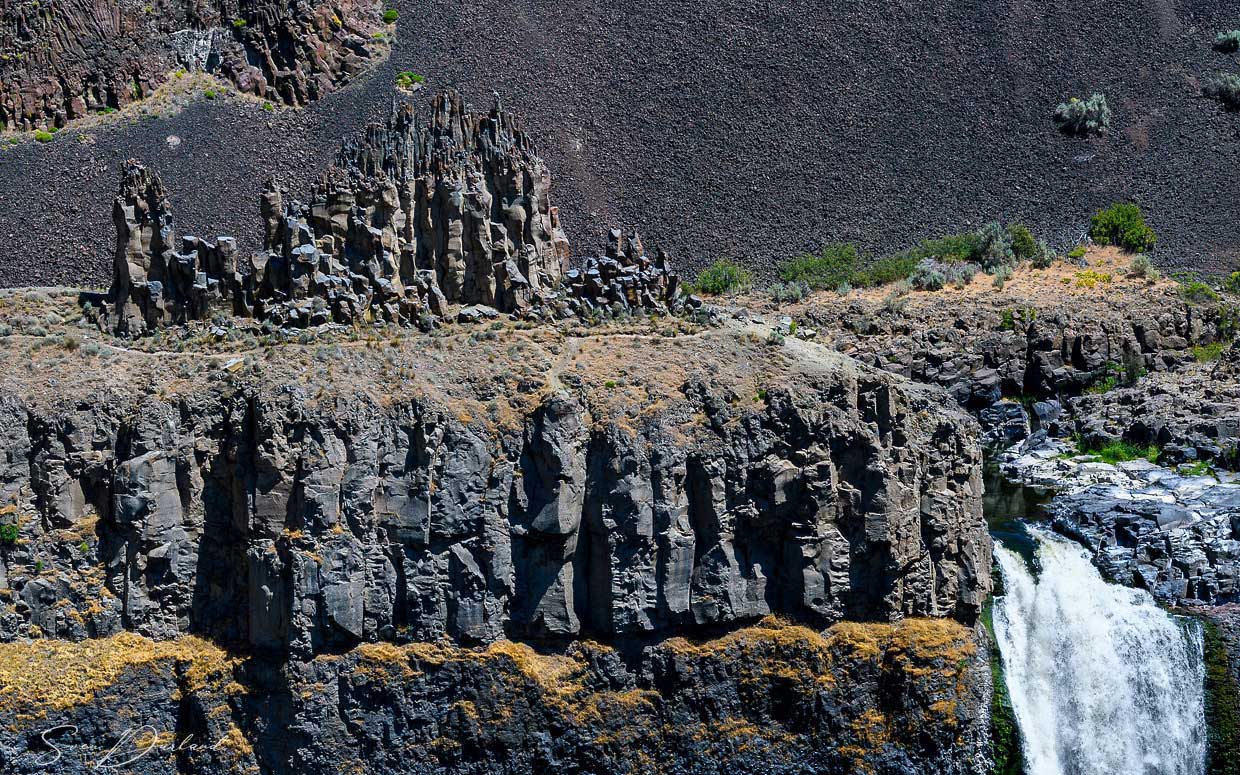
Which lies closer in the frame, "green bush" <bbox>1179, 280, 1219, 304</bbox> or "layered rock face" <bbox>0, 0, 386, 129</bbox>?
"green bush" <bbox>1179, 280, 1219, 304</bbox>

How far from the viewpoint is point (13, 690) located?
47219mm

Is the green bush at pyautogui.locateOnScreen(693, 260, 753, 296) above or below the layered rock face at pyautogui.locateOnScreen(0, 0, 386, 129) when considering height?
below

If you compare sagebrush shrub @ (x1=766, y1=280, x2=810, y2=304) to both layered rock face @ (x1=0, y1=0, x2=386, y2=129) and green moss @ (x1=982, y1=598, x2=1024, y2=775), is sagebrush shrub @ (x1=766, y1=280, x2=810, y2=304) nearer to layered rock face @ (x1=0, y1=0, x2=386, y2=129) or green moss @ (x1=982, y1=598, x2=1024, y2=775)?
layered rock face @ (x1=0, y1=0, x2=386, y2=129)

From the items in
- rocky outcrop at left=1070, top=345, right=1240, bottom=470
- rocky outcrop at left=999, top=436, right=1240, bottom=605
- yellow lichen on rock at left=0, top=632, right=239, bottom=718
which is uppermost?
rocky outcrop at left=1070, top=345, right=1240, bottom=470

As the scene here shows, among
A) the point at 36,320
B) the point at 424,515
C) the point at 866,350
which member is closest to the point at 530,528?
the point at 424,515

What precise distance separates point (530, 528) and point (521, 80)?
178 ft

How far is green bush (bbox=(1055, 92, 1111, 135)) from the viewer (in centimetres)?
10219

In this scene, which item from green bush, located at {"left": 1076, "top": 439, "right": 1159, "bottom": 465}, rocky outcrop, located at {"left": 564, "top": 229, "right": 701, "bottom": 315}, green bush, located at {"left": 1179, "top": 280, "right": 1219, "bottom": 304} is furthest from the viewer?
green bush, located at {"left": 1179, "top": 280, "right": 1219, "bottom": 304}

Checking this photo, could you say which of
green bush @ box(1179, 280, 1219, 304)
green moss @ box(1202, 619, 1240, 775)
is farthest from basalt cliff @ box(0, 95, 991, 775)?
green bush @ box(1179, 280, 1219, 304)

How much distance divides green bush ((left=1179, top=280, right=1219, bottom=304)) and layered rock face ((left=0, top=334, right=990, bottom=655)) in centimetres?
4113

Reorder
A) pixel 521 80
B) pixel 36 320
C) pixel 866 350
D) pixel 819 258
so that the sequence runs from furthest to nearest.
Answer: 1. pixel 521 80
2. pixel 819 258
3. pixel 866 350
4. pixel 36 320

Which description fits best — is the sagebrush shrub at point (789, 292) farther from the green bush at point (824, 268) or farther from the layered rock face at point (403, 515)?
the layered rock face at point (403, 515)

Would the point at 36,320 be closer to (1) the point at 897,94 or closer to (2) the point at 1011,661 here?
(2) the point at 1011,661

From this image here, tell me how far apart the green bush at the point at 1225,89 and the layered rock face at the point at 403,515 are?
63.7 m
